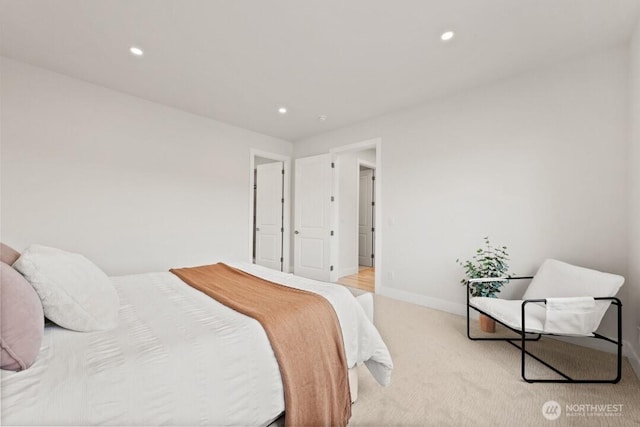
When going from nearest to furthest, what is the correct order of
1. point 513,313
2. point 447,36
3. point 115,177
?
point 513,313
point 447,36
point 115,177

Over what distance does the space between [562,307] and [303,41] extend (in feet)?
9.26

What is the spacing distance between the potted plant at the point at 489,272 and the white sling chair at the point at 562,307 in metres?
0.28

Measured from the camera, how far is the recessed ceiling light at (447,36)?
2.12m

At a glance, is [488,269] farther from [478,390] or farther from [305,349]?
[305,349]

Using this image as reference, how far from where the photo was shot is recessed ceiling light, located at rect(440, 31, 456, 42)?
2.12 meters

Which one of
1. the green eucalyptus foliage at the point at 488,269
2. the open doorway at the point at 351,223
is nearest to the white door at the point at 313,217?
the open doorway at the point at 351,223

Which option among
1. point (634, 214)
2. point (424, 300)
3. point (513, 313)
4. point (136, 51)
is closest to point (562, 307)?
point (513, 313)

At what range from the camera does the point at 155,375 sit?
93 centimetres

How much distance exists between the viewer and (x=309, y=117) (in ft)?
12.8

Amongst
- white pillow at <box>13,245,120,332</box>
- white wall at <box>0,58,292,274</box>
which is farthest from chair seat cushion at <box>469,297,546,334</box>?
white wall at <box>0,58,292,274</box>

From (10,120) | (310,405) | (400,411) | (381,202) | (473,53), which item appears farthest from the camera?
(381,202)

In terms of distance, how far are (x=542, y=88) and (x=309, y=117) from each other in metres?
2.70

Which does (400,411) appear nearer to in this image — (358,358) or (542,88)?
(358,358)

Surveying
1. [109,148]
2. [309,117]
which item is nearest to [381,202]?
[309,117]
